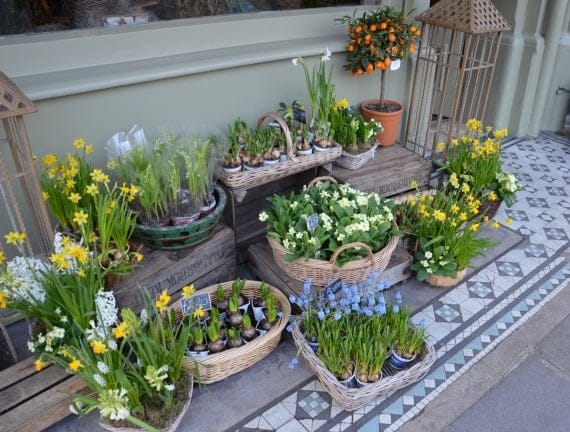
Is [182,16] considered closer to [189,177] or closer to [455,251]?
[189,177]

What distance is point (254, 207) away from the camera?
321 centimetres

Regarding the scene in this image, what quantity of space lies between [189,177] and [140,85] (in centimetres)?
65

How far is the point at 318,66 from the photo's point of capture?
3227mm

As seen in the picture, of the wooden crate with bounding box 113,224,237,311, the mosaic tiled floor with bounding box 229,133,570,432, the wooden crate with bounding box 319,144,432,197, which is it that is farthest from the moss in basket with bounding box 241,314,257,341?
the wooden crate with bounding box 319,144,432,197

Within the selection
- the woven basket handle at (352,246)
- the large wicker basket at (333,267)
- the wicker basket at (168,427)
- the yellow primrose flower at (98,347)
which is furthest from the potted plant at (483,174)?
the yellow primrose flower at (98,347)

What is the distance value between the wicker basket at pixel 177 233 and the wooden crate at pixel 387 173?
95 cm

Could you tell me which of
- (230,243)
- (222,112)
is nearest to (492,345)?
(230,243)

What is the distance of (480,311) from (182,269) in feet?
5.23

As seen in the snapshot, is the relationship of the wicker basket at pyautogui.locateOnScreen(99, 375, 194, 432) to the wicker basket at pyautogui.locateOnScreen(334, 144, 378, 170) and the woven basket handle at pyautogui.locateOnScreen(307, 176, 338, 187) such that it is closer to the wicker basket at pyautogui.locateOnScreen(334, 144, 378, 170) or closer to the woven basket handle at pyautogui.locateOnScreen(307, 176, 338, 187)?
the woven basket handle at pyautogui.locateOnScreen(307, 176, 338, 187)

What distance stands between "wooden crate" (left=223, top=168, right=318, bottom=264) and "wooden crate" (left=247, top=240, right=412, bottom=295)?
32cm

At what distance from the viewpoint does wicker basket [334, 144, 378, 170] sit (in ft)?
9.91

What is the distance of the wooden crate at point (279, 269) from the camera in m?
2.42

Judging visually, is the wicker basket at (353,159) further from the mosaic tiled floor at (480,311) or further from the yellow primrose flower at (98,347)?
the yellow primrose flower at (98,347)

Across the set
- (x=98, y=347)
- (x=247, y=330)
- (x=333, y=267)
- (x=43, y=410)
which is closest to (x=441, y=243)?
(x=333, y=267)
